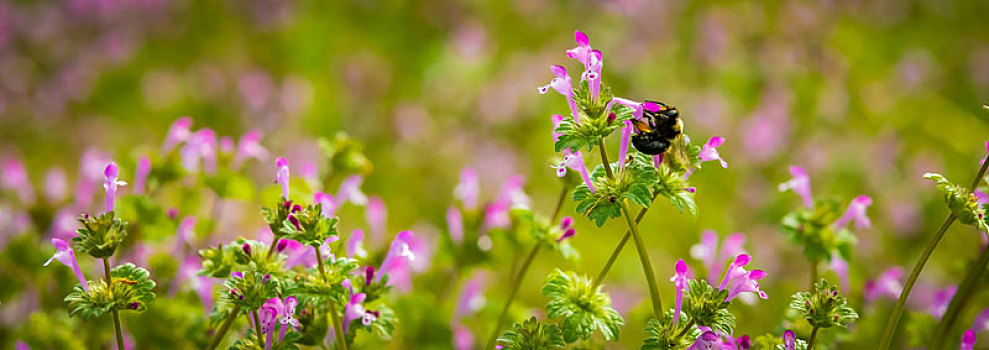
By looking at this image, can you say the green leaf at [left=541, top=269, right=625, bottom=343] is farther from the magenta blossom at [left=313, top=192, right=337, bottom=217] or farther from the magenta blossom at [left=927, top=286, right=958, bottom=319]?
the magenta blossom at [left=927, top=286, right=958, bottom=319]

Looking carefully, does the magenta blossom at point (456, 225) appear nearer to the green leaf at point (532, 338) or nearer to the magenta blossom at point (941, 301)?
the green leaf at point (532, 338)

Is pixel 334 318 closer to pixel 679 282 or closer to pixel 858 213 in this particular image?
pixel 679 282

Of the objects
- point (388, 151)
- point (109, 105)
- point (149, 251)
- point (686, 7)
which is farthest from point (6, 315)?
point (686, 7)

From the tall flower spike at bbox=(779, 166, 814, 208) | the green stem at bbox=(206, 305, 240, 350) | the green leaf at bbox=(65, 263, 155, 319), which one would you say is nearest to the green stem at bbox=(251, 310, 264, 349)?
the green stem at bbox=(206, 305, 240, 350)

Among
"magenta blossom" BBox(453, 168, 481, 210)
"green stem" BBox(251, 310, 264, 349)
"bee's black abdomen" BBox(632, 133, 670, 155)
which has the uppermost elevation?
"magenta blossom" BBox(453, 168, 481, 210)

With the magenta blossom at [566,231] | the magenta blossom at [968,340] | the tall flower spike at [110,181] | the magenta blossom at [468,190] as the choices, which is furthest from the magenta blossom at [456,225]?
the magenta blossom at [968,340]

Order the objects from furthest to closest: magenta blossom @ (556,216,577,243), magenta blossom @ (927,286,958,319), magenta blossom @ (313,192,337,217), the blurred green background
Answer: the blurred green background → magenta blossom @ (927,286,958,319) → magenta blossom @ (556,216,577,243) → magenta blossom @ (313,192,337,217)

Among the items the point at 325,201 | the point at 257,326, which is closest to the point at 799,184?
the point at 325,201
